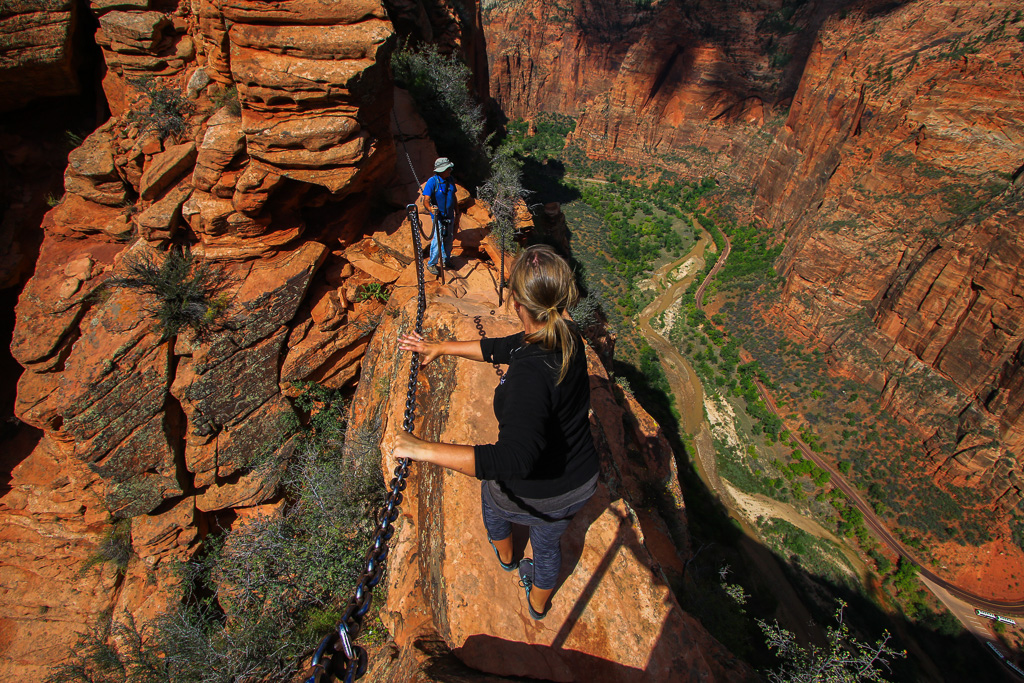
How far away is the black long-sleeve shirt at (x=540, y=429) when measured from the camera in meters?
1.96

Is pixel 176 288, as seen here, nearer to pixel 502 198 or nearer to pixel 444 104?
pixel 502 198

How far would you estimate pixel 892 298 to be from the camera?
2519cm

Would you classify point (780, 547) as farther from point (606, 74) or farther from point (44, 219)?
point (606, 74)

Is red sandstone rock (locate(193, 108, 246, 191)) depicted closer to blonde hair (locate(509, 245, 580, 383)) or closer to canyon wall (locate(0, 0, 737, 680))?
canyon wall (locate(0, 0, 737, 680))

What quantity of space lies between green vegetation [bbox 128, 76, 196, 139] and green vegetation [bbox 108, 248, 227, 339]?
241 cm

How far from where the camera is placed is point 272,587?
593 cm

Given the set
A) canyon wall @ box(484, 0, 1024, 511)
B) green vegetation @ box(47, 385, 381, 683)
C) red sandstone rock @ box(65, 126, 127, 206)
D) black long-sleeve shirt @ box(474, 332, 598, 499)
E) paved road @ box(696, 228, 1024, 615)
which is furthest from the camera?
canyon wall @ box(484, 0, 1024, 511)

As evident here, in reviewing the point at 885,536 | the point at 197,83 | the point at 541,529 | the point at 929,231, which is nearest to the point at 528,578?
the point at 541,529

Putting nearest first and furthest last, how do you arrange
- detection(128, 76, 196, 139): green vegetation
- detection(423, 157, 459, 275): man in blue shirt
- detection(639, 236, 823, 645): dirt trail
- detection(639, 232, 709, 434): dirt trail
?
detection(423, 157, 459, 275): man in blue shirt < detection(128, 76, 196, 139): green vegetation < detection(639, 236, 823, 645): dirt trail < detection(639, 232, 709, 434): dirt trail

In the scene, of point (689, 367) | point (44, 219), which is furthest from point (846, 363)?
point (44, 219)

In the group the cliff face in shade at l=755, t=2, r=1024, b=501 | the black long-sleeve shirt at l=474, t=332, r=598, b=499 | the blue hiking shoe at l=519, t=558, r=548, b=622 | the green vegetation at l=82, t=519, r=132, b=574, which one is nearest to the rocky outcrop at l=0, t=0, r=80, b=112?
the green vegetation at l=82, t=519, r=132, b=574

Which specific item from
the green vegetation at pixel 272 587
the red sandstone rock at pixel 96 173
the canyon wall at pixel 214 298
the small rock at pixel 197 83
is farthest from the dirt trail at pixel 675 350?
the red sandstone rock at pixel 96 173

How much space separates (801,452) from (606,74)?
54519mm

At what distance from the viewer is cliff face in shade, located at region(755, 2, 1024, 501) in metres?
20.7
